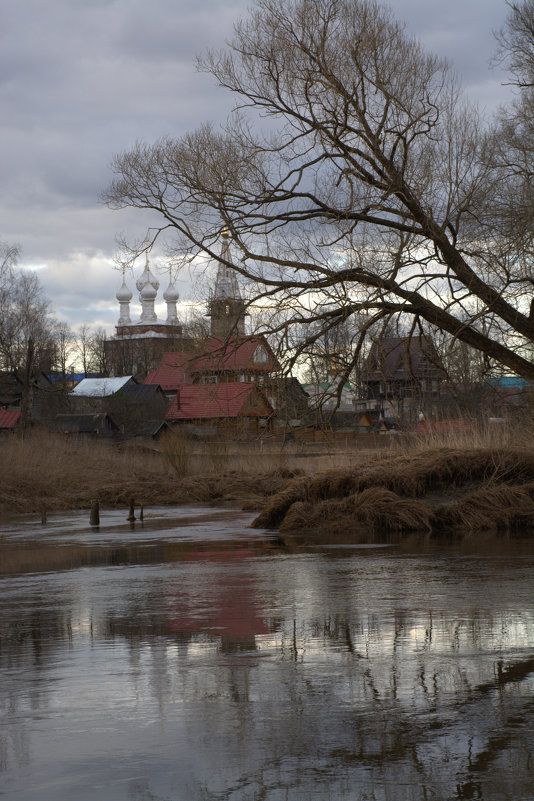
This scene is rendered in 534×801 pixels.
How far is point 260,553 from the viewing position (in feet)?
49.5

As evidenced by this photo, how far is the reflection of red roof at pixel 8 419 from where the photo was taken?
83.8 m

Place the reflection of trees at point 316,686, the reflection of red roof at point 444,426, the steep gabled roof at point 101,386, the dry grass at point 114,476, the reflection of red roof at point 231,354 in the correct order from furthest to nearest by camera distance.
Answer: the steep gabled roof at point 101,386 < the dry grass at point 114,476 < the reflection of red roof at point 444,426 < the reflection of red roof at point 231,354 < the reflection of trees at point 316,686

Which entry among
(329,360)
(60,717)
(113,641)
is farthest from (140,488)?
(60,717)

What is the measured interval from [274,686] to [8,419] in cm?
8218

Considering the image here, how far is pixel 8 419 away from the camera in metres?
85.0

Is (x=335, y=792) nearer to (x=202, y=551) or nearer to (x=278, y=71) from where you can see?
(x=202, y=551)

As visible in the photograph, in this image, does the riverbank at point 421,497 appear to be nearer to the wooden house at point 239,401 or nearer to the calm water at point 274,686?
the wooden house at point 239,401

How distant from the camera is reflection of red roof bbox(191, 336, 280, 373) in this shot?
20828mm

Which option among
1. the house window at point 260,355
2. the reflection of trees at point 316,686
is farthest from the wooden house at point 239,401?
the reflection of trees at point 316,686

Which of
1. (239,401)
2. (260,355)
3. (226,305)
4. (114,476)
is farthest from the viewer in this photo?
(114,476)

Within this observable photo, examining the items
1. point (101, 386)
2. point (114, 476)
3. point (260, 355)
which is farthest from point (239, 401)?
point (101, 386)

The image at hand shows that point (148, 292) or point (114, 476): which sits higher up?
point (148, 292)

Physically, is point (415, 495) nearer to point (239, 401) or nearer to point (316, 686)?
point (239, 401)

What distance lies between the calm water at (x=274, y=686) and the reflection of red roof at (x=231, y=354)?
922cm
